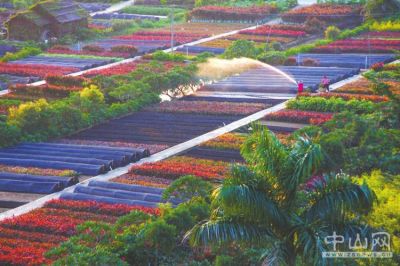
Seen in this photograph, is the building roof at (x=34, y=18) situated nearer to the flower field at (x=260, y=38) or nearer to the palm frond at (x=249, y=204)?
the flower field at (x=260, y=38)

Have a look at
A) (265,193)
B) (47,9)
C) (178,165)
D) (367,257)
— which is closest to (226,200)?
(265,193)

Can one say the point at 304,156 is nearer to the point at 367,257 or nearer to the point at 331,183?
the point at 331,183

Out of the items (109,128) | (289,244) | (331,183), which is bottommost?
(109,128)

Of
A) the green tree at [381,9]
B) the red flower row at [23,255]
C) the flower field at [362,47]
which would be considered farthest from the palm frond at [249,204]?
the green tree at [381,9]

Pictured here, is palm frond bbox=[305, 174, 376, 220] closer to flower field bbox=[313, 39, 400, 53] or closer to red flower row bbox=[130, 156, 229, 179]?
red flower row bbox=[130, 156, 229, 179]

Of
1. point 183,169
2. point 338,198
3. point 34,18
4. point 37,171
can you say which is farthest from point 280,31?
point 338,198

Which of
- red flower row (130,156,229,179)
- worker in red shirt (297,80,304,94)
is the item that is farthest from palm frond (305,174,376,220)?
worker in red shirt (297,80,304,94)
